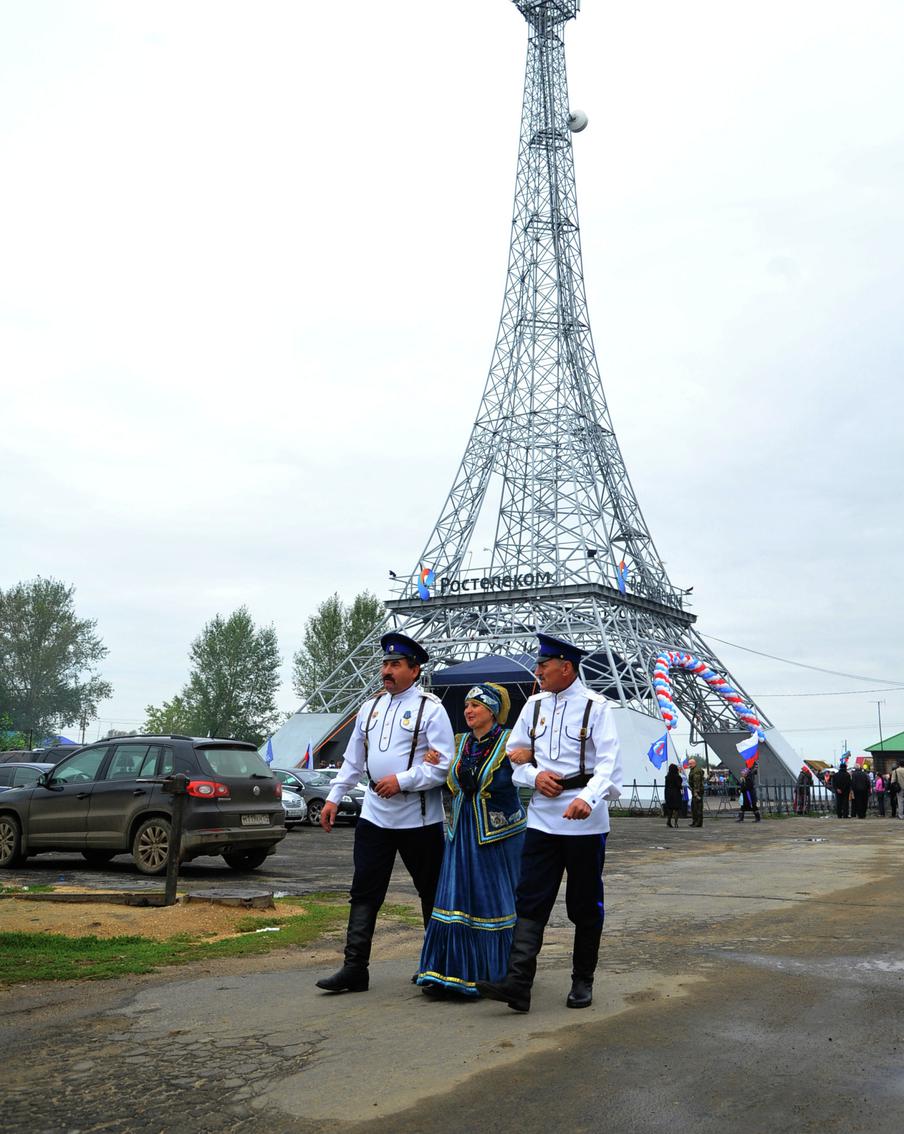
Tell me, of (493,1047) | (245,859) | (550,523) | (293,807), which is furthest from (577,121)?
(493,1047)

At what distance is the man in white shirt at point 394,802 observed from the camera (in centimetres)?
609

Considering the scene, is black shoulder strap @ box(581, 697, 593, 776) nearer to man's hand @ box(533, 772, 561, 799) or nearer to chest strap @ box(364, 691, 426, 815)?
man's hand @ box(533, 772, 561, 799)

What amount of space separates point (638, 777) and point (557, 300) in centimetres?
2902

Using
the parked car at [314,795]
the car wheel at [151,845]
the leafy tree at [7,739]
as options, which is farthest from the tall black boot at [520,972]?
the leafy tree at [7,739]

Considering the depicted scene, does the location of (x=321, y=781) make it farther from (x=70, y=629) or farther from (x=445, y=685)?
(x=70, y=629)

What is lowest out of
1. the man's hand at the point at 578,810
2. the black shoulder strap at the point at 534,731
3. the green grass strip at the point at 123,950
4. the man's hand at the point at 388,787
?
the green grass strip at the point at 123,950

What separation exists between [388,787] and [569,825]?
1037 millimetres

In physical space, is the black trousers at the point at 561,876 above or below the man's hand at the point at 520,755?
below

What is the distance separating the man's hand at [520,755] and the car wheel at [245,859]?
8.30m

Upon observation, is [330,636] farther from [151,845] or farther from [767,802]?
[151,845]

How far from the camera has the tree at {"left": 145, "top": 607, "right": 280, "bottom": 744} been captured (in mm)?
73125

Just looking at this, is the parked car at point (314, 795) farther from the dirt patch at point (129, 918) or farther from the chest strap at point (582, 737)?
the chest strap at point (582, 737)

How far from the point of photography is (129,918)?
28.6 feet

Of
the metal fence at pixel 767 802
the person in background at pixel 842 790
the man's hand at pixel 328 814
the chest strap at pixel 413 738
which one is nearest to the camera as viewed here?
the chest strap at pixel 413 738
